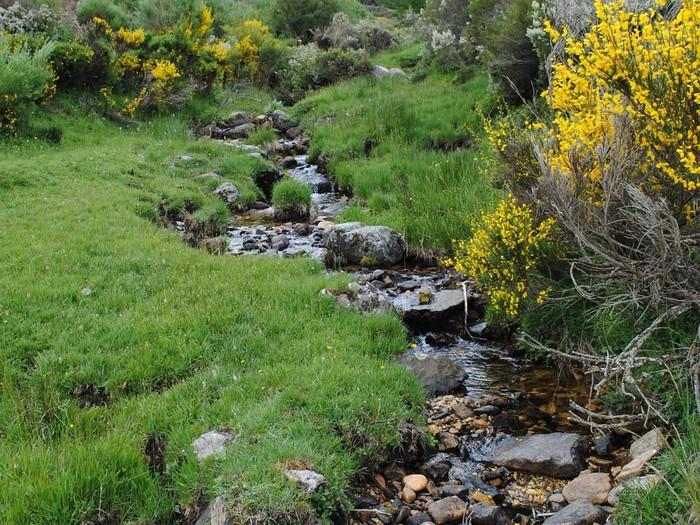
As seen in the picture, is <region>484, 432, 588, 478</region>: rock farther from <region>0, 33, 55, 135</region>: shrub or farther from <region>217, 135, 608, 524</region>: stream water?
<region>0, 33, 55, 135</region>: shrub

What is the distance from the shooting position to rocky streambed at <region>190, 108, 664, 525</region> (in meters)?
4.45

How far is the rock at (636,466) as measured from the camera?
4.39m

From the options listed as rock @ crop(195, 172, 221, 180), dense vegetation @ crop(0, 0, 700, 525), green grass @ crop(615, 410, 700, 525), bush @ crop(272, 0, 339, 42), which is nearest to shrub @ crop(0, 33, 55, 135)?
dense vegetation @ crop(0, 0, 700, 525)

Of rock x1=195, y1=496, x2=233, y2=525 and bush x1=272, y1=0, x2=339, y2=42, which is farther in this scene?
bush x1=272, y1=0, x2=339, y2=42

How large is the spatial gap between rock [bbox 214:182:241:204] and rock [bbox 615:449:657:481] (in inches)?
397

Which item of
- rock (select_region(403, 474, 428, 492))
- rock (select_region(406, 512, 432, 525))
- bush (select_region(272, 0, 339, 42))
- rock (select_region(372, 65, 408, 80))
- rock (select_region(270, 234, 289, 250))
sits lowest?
rock (select_region(270, 234, 289, 250))

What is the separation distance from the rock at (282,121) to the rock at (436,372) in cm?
1491

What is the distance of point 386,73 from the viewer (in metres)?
23.7

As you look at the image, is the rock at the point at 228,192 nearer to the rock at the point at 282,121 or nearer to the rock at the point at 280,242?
the rock at the point at 280,242

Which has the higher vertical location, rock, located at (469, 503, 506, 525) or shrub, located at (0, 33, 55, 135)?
shrub, located at (0, 33, 55, 135)

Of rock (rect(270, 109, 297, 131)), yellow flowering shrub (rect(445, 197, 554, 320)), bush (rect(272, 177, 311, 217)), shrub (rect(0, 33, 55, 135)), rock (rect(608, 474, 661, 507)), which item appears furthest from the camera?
rock (rect(270, 109, 297, 131))

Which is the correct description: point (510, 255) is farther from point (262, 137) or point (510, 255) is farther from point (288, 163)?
point (262, 137)

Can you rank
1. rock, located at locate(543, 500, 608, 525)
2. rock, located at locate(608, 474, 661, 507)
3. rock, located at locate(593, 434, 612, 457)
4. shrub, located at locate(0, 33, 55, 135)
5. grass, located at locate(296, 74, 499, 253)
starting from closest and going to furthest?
rock, located at locate(608, 474, 661, 507), rock, located at locate(543, 500, 608, 525), rock, located at locate(593, 434, 612, 457), grass, located at locate(296, 74, 499, 253), shrub, located at locate(0, 33, 55, 135)

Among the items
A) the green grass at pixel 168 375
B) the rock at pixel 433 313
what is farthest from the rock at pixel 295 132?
the rock at pixel 433 313
